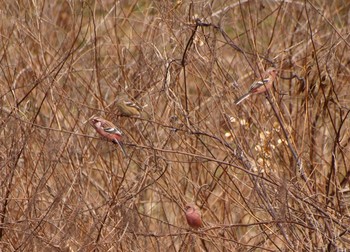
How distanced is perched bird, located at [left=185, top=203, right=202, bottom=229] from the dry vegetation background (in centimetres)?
17

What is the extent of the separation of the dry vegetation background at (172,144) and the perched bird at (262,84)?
0.29ft

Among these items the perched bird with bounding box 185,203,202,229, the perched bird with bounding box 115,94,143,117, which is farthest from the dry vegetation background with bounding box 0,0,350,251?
the perched bird with bounding box 185,203,202,229

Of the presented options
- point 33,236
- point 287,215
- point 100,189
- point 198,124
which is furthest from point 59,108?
point 287,215

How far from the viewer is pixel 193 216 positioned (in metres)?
7.09

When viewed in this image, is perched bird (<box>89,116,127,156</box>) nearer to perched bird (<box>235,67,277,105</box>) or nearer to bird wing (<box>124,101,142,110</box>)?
bird wing (<box>124,101,142,110</box>)

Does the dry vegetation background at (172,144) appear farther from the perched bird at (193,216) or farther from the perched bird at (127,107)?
the perched bird at (193,216)

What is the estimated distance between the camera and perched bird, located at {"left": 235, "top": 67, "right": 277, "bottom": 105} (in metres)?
7.30

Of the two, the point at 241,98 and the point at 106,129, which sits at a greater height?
the point at 241,98

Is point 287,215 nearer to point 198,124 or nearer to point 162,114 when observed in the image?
point 198,124

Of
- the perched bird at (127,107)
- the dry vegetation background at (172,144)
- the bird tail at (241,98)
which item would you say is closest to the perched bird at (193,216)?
the dry vegetation background at (172,144)

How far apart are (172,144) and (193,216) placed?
1543 millimetres

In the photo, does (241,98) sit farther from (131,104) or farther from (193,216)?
(193,216)

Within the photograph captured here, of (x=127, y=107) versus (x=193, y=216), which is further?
(x=127, y=107)

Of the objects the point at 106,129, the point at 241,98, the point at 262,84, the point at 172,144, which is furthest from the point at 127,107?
the point at 262,84
